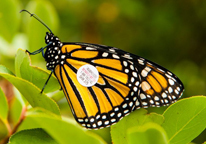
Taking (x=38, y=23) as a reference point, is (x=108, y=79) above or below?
below

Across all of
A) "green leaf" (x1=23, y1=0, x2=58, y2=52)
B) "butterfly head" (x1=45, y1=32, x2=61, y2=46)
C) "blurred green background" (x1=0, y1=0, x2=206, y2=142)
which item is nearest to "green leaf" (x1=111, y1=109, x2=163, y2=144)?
"butterfly head" (x1=45, y1=32, x2=61, y2=46)

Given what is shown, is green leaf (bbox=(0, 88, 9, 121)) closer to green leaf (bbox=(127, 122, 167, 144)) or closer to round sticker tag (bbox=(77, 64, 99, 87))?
round sticker tag (bbox=(77, 64, 99, 87))

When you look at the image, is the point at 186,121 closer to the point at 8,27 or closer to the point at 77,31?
the point at 8,27

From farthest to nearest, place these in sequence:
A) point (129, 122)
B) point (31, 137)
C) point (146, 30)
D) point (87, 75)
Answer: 1. point (146, 30)
2. point (87, 75)
3. point (129, 122)
4. point (31, 137)

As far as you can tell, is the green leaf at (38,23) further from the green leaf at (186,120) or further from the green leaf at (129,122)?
the green leaf at (186,120)

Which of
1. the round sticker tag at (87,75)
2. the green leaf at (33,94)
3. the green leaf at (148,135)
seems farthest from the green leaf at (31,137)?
the round sticker tag at (87,75)

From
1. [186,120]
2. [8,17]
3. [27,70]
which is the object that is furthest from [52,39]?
[186,120]

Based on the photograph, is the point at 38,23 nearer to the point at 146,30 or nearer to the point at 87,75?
the point at 87,75
